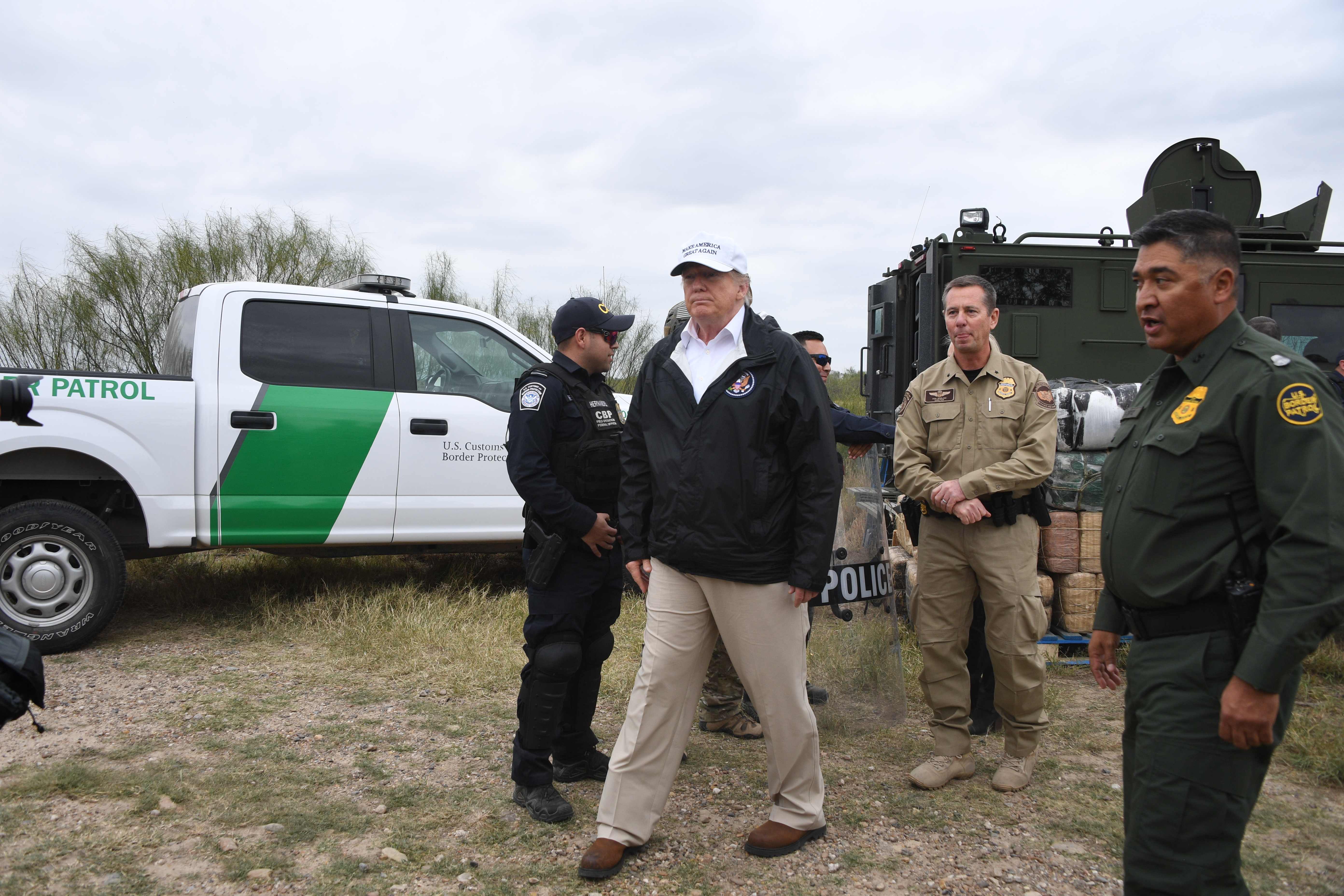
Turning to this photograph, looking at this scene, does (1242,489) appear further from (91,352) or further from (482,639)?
(91,352)

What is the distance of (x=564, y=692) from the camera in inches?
128

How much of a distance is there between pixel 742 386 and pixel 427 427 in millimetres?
3232

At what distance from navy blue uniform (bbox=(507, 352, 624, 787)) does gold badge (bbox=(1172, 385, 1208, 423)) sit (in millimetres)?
1863

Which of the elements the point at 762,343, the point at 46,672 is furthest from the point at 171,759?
the point at 762,343

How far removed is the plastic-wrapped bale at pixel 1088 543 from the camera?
16.7ft

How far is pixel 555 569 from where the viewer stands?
3252 millimetres

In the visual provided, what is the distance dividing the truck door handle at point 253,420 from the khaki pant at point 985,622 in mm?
3554

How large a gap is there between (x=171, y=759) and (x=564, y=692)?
1.62m

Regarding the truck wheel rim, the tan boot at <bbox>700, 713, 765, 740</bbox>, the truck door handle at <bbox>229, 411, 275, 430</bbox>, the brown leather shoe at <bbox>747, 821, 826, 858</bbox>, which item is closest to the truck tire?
the truck wheel rim

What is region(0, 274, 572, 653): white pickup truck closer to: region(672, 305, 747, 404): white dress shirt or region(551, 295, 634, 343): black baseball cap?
region(551, 295, 634, 343): black baseball cap

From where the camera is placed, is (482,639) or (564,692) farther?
(482,639)

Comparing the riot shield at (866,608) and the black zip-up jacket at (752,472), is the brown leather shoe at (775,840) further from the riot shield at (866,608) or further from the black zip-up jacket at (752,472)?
the riot shield at (866,608)

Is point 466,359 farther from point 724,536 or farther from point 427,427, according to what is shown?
point 724,536

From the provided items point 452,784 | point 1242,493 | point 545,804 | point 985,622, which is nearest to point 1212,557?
→ point 1242,493
